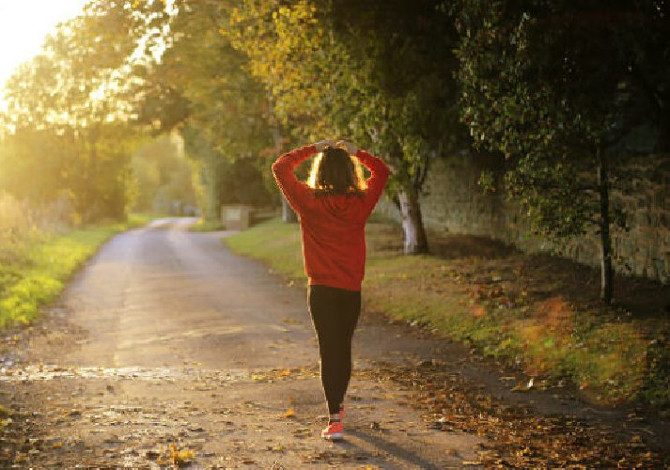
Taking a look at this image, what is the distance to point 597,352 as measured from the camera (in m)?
9.58

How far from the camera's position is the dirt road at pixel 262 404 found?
6.34m

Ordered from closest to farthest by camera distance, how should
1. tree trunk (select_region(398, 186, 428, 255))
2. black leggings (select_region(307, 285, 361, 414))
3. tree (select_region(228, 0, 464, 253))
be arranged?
black leggings (select_region(307, 285, 361, 414))
tree (select_region(228, 0, 464, 253))
tree trunk (select_region(398, 186, 428, 255))

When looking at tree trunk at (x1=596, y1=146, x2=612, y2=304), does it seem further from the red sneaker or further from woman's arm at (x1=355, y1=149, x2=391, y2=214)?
the red sneaker

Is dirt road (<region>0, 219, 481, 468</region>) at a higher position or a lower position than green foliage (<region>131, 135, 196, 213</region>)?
lower

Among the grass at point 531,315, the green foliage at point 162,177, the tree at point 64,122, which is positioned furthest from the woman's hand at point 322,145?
the green foliage at point 162,177

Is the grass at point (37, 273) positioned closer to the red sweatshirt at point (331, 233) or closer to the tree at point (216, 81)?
the tree at point (216, 81)

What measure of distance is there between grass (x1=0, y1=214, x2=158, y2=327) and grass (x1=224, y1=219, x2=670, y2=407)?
5549 millimetres

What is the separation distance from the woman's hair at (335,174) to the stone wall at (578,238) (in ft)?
19.7

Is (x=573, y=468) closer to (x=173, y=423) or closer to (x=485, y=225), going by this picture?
(x=173, y=423)

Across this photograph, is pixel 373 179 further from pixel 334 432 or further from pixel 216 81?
pixel 216 81

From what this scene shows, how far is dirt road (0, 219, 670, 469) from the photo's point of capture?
20.8 feet

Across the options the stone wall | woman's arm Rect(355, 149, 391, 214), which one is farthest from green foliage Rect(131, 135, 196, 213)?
woman's arm Rect(355, 149, 391, 214)

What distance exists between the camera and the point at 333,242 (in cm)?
662

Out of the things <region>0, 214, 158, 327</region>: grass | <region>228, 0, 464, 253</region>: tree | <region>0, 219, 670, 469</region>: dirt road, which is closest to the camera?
<region>0, 219, 670, 469</region>: dirt road
